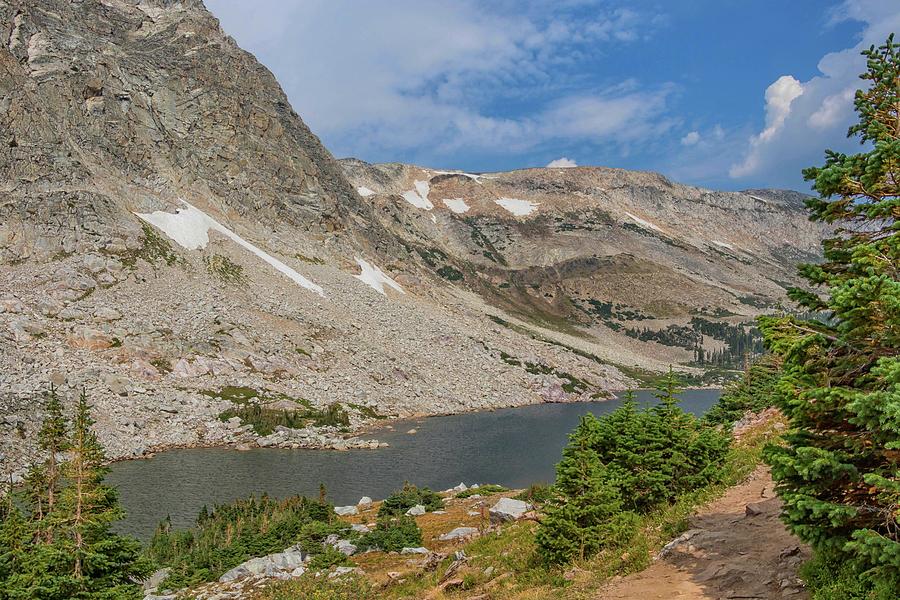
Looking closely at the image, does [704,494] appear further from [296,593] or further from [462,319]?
[462,319]

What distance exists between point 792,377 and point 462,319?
12064 cm

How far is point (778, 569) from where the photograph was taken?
11.6 metres

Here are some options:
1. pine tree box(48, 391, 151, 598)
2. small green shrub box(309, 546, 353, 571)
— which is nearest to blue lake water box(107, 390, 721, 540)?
small green shrub box(309, 546, 353, 571)

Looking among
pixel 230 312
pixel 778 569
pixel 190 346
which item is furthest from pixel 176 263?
pixel 778 569

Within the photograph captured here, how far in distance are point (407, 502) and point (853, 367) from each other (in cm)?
2891

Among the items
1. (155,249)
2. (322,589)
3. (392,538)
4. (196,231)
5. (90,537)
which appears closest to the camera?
(90,537)

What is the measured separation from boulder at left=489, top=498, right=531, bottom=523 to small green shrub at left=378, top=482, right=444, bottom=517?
7224mm

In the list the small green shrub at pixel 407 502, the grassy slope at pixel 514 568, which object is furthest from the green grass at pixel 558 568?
the small green shrub at pixel 407 502

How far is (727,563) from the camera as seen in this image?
1266cm

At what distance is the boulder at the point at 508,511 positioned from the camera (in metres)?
25.8

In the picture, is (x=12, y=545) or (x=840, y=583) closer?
(x=840, y=583)

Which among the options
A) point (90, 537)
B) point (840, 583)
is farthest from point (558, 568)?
point (90, 537)

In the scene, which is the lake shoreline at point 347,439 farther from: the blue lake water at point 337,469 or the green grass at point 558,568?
the green grass at point 558,568

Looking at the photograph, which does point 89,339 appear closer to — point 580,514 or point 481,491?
point 481,491
